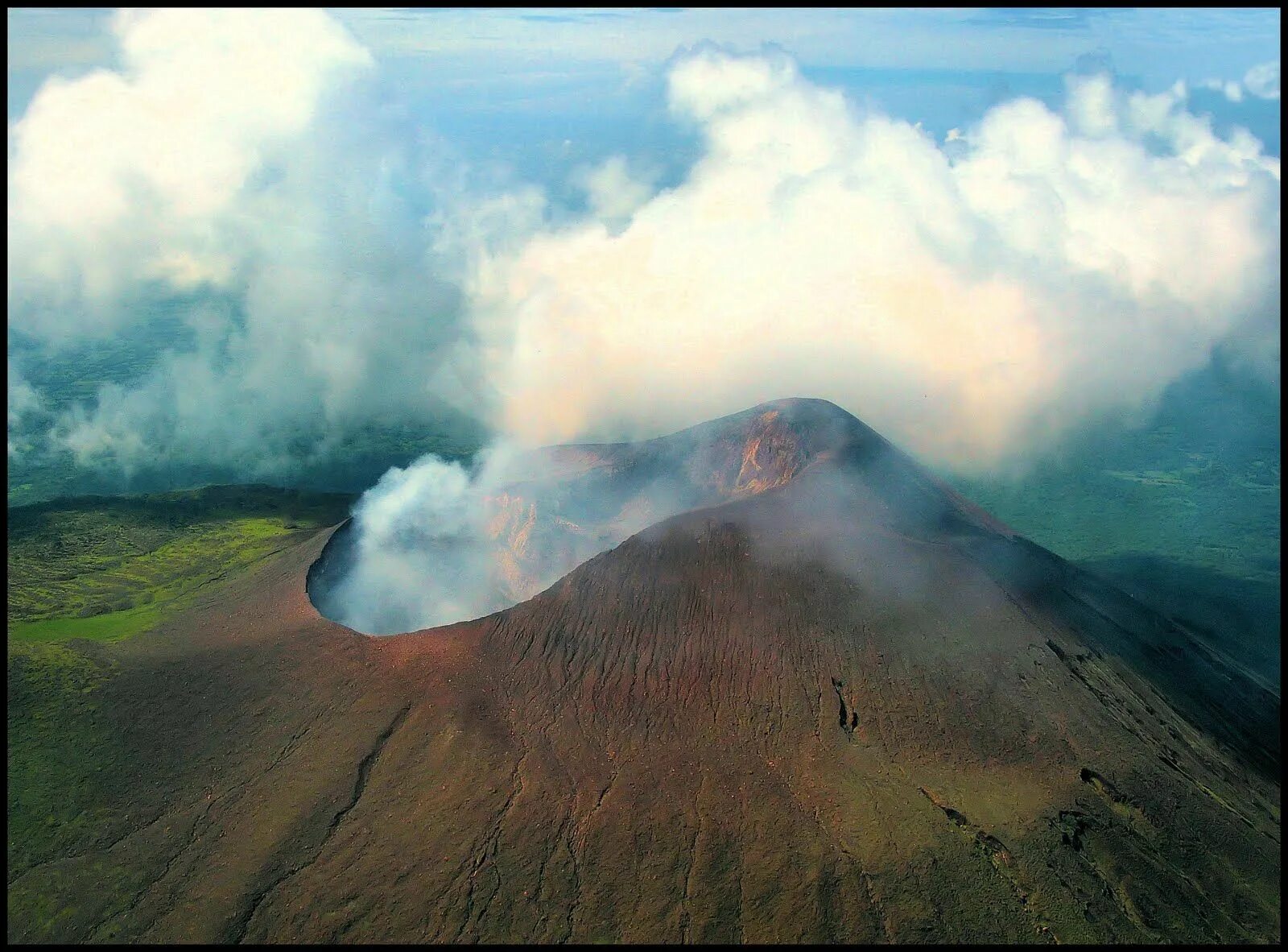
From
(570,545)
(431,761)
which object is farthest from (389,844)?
(570,545)

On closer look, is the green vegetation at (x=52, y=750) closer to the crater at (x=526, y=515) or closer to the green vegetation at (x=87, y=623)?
the green vegetation at (x=87, y=623)

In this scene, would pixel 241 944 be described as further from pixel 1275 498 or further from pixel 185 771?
pixel 1275 498

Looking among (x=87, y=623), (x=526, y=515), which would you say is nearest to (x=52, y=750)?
(x=87, y=623)

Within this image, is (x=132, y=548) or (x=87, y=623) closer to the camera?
(x=87, y=623)

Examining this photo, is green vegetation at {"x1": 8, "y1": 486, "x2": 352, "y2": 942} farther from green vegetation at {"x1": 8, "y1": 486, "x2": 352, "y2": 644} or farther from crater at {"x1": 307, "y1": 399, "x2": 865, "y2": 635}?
crater at {"x1": 307, "y1": 399, "x2": 865, "y2": 635}

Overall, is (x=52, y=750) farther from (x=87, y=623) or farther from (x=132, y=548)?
(x=132, y=548)

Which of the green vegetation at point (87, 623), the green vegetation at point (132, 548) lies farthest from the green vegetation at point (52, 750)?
the green vegetation at point (132, 548)

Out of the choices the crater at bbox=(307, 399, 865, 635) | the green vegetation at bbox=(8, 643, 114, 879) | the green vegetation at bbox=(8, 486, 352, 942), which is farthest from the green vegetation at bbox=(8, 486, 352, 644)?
the crater at bbox=(307, 399, 865, 635)
